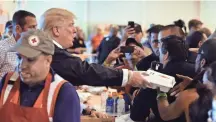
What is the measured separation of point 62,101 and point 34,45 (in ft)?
1.00

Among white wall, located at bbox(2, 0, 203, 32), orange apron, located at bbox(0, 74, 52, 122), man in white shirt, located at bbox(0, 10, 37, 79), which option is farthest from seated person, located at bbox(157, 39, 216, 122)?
white wall, located at bbox(2, 0, 203, 32)

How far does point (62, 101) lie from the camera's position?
6.00 feet

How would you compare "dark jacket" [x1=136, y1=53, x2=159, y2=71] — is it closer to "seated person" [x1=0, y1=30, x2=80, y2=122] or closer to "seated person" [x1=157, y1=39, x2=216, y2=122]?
"seated person" [x1=157, y1=39, x2=216, y2=122]

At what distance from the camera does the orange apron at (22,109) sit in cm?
182

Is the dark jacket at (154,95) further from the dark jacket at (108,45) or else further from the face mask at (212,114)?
the dark jacket at (108,45)

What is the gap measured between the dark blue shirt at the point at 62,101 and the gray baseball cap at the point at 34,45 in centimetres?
17

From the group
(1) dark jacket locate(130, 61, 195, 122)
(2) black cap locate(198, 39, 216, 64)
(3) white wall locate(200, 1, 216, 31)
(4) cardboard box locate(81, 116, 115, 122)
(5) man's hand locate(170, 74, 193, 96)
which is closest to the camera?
(2) black cap locate(198, 39, 216, 64)

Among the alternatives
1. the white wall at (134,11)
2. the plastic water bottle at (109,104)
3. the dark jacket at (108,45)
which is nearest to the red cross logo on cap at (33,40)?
the plastic water bottle at (109,104)

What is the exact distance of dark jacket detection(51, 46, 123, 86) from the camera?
8.04 ft

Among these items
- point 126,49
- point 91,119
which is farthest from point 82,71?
point 126,49

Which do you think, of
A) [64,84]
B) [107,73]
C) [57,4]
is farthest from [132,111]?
[57,4]

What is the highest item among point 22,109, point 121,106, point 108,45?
point 22,109

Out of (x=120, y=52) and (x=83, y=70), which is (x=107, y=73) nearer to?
(x=83, y=70)

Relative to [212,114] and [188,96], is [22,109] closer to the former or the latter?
[212,114]
